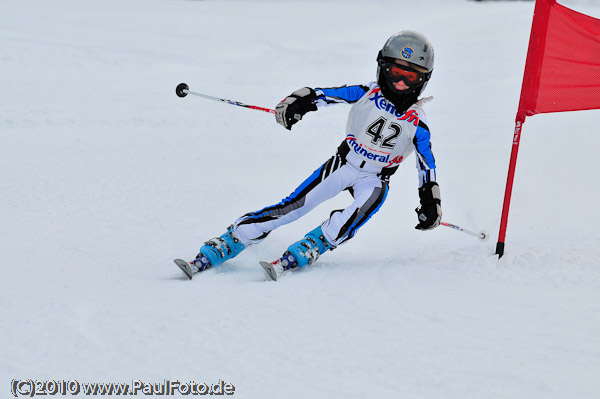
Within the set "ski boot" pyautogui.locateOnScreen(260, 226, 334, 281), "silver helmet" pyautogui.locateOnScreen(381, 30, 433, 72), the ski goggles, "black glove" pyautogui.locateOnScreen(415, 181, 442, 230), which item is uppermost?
"silver helmet" pyautogui.locateOnScreen(381, 30, 433, 72)

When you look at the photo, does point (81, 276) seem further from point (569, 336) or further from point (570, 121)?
point (570, 121)

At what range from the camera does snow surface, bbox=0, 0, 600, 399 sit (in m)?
2.53

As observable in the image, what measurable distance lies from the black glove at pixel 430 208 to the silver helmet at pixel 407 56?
582 millimetres

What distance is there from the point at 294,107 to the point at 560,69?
1622 mm

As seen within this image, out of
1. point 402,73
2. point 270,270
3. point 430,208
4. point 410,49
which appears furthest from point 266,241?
point 410,49

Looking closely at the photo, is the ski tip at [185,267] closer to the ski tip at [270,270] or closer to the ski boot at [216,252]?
the ski boot at [216,252]

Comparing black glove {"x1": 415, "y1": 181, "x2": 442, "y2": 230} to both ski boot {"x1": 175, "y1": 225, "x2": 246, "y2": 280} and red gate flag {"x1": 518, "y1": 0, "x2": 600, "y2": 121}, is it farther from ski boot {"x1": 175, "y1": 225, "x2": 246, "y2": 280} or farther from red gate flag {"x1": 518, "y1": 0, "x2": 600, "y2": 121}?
ski boot {"x1": 175, "y1": 225, "x2": 246, "y2": 280}

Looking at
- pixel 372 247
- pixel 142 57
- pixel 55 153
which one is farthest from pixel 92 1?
pixel 372 247

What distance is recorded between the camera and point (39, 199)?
4.91 meters

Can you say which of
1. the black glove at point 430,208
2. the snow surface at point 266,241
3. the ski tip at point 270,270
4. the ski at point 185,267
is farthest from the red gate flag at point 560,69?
the ski at point 185,267

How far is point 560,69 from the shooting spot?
155 inches

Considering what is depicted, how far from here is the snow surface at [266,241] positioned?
2533 millimetres

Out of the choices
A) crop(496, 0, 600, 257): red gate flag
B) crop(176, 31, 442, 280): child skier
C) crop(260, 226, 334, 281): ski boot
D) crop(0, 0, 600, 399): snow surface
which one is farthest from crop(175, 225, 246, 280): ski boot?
crop(496, 0, 600, 257): red gate flag

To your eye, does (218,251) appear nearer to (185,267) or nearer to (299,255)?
(185,267)
